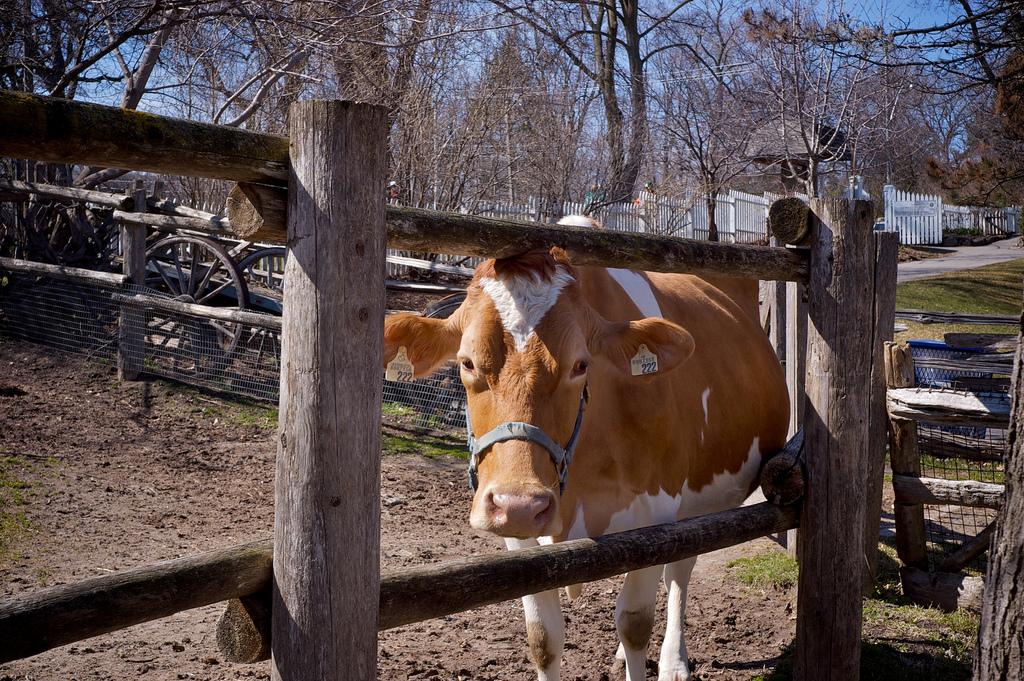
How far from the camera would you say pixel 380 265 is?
5.62 feet

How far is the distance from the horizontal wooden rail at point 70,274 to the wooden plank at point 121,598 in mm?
6964

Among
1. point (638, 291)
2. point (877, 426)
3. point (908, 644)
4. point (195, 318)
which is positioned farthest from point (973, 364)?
point (195, 318)

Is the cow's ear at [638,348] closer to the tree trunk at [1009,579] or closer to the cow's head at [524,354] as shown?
the cow's head at [524,354]

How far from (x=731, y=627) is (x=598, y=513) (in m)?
1.69

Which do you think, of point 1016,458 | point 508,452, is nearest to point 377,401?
point 508,452

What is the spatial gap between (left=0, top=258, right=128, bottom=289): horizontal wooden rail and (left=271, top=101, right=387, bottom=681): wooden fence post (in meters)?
6.96

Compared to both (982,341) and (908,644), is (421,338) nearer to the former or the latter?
(908,644)

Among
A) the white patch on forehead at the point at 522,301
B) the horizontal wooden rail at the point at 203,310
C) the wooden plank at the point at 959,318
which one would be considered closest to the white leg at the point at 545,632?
the white patch on forehead at the point at 522,301

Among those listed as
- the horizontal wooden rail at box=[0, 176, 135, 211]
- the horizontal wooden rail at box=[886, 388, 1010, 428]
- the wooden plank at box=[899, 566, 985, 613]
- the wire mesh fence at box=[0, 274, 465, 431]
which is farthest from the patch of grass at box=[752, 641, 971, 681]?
the horizontal wooden rail at box=[0, 176, 135, 211]

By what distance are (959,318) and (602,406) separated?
9.83 meters

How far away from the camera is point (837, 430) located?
2.80 m

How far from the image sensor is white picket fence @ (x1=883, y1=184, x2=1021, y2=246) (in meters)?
27.3

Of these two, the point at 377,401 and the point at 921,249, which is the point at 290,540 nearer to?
the point at 377,401

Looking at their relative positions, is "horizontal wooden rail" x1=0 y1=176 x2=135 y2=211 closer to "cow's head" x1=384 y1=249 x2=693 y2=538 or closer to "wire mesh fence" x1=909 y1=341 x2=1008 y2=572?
"cow's head" x1=384 y1=249 x2=693 y2=538
